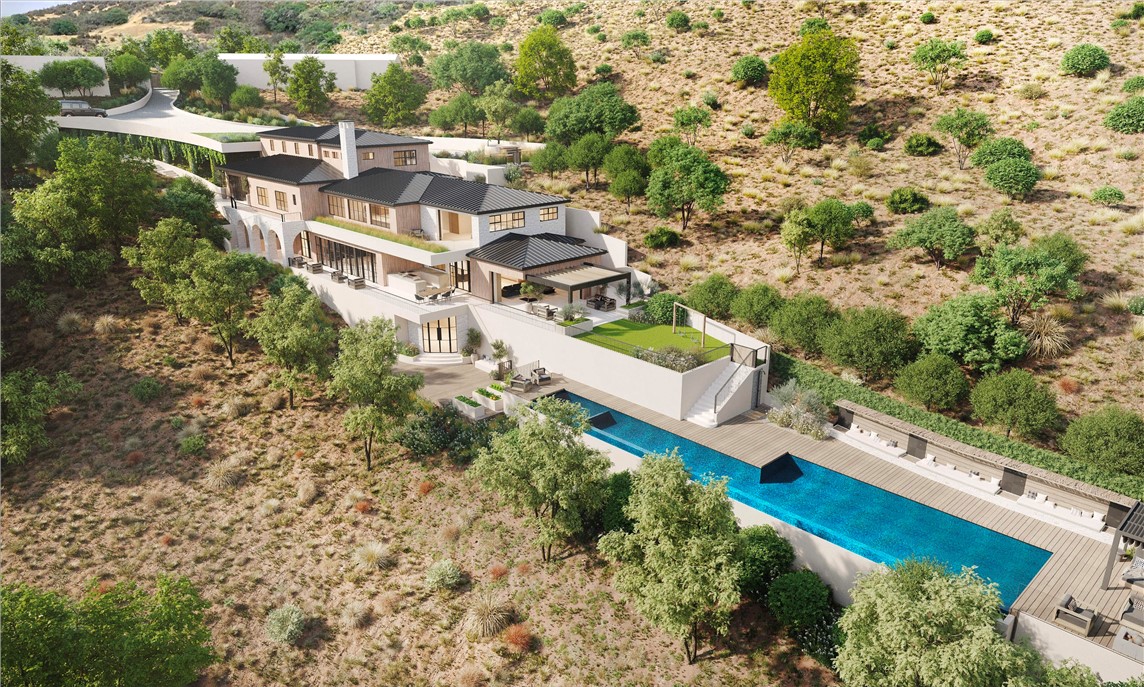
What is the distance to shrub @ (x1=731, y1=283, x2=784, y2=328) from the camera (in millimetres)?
35000

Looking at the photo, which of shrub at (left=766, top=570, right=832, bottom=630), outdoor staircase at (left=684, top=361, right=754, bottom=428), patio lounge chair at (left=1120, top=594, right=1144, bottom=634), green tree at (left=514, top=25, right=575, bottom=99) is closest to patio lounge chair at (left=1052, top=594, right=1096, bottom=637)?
patio lounge chair at (left=1120, top=594, right=1144, bottom=634)

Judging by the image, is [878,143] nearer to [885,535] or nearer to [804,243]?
[804,243]

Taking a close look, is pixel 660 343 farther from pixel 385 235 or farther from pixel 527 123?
pixel 527 123

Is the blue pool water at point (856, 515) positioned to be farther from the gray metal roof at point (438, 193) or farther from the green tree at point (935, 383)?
the gray metal roof at point (438, 193)

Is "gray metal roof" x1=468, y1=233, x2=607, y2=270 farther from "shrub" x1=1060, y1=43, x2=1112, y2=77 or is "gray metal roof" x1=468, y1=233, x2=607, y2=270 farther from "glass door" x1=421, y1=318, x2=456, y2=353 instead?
"shrub" x1=1060, y1=43, x2=1112, y2=77

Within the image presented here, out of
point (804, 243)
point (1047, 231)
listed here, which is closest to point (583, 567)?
point (804, 243)

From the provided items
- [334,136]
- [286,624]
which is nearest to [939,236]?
[286,624]

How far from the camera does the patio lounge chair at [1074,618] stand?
18516mm

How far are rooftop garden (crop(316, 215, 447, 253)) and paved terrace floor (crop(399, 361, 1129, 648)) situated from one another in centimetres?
692

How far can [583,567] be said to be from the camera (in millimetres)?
25094

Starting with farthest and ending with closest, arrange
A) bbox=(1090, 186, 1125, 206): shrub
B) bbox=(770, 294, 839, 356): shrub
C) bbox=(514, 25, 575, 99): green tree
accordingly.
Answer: bbox=(514, 25, 575, 99): green tree, bbox=(1090, 186, 1125, 206): shrub, bbox=(770, 294, 839, 356): shrub

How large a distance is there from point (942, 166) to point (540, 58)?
1521 inches

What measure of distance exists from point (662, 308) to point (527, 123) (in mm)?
28963

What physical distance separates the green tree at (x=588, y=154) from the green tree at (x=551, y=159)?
87cm
